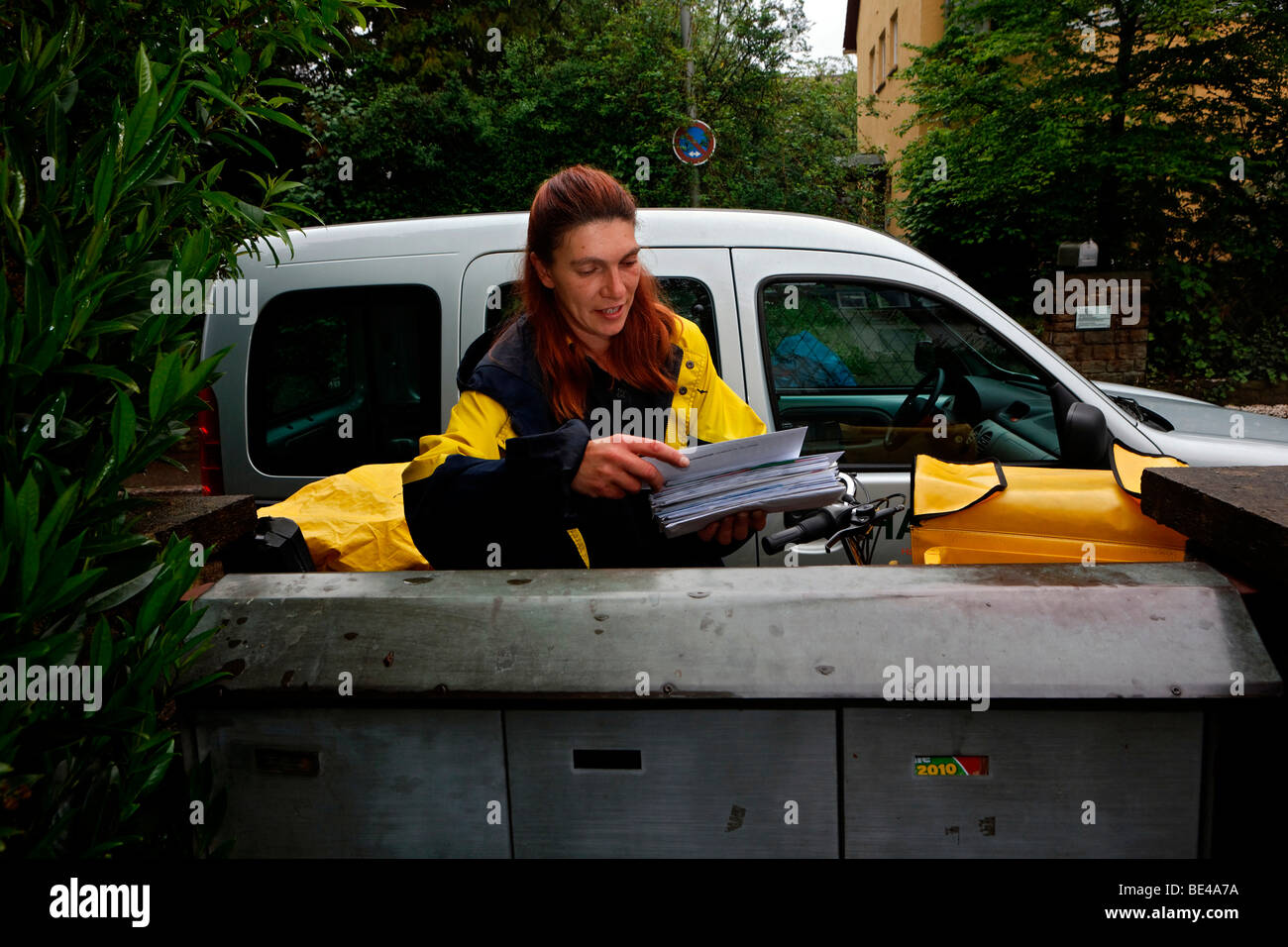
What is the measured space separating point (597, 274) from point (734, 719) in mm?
1089

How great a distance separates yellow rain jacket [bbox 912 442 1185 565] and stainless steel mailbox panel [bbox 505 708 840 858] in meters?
0.81

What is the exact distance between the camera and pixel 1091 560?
6.69 feet

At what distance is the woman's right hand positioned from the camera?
1.78 meters

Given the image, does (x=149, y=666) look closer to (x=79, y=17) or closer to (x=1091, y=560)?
(x=79, y=17)

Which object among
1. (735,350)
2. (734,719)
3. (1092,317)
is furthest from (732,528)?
(1092,317)

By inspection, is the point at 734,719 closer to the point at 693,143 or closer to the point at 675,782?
the point at 675,782

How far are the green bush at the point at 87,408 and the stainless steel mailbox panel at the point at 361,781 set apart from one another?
16cm

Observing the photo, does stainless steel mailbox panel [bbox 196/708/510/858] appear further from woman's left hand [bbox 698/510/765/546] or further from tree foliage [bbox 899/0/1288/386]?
tree foliage [bbox 899/0/1288/386]

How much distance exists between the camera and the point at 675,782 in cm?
146

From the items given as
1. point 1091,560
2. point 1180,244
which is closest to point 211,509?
point 1091,560

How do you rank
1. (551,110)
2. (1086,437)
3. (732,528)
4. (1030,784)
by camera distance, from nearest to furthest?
(1030,784), (732,528), (1086,437), (551,110)

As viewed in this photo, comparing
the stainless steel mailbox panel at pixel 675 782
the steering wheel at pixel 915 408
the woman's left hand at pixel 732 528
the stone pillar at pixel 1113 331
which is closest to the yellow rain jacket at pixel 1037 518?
the woman's left hand at pixel 732 528

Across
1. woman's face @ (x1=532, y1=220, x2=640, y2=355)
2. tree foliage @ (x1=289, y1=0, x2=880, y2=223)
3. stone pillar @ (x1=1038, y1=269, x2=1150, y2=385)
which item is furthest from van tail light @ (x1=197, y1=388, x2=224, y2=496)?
stone pillar @ (x1=1038, y1=269, x2=1150, y2=385)
